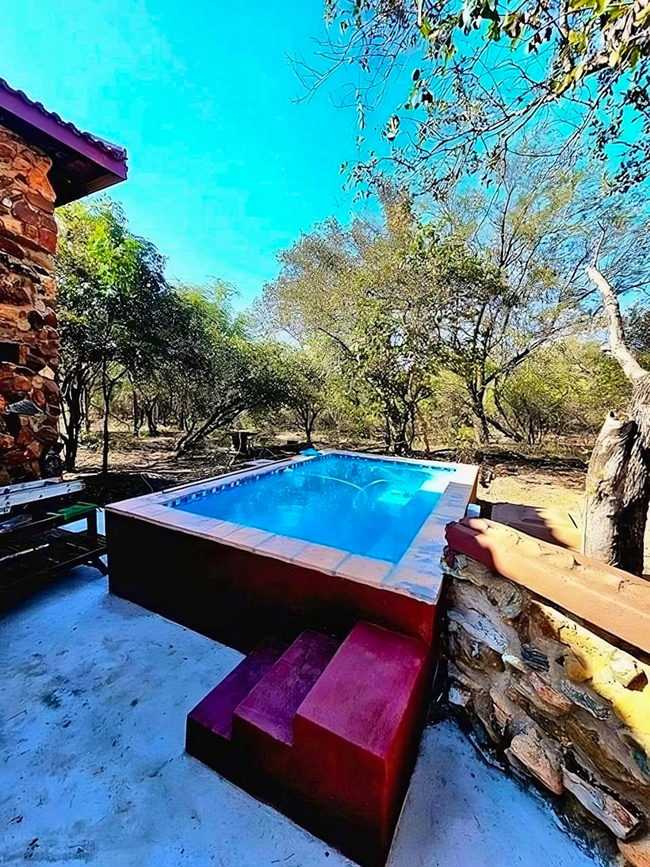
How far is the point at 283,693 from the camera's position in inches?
69.0

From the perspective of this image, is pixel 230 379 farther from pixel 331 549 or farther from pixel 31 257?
pixel 331 549

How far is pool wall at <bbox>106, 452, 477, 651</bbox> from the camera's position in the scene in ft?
6.78

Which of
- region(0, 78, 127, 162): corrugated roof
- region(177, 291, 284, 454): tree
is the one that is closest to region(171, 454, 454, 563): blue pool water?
region(177, 291, 284, 454): tree

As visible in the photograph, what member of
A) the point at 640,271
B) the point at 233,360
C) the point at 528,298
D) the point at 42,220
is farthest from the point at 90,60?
the point at 640,271

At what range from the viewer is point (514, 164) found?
827cm

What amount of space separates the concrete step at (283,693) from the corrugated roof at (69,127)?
413cm

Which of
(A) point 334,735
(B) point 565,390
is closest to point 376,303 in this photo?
(B) point 565,390

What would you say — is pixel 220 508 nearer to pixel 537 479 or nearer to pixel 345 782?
pixel 345 782

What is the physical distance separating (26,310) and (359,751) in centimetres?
377

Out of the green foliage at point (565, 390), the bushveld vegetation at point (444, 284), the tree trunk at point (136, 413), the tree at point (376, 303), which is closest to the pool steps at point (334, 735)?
the bushveld vegetation at point (444, 284)

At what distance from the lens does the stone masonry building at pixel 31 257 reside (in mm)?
2846

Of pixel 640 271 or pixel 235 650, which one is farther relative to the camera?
pixel 640 271

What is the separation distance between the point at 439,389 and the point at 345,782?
920 centimetres

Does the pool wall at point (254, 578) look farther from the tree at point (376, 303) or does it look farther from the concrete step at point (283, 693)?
the tree at point (376, 303)
